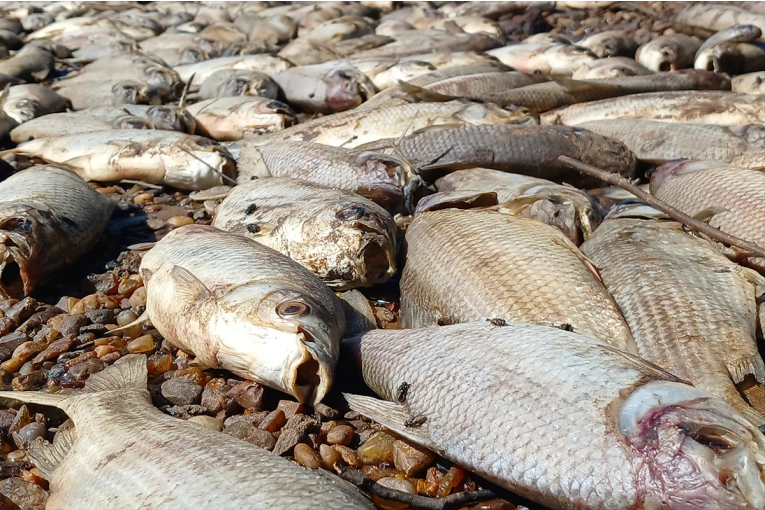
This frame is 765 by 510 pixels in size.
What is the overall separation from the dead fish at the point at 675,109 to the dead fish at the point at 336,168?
2.72 m

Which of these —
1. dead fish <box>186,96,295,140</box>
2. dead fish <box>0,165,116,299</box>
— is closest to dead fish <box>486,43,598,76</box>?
dead fish <box>186,96,295,140</box>

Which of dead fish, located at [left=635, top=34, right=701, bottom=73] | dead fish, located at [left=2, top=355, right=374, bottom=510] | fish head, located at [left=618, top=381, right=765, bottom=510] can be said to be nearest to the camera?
fish head, located at [left=618, top=381, right=765, bottom=510]

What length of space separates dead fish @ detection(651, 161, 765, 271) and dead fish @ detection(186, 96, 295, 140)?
4099 mm

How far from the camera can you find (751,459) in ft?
7.41

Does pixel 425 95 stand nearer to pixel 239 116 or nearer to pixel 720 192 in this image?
pixel 239 116

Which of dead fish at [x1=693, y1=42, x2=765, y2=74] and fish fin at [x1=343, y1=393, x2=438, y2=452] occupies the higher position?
fish fin at [x1=343, y1=393, x2=438, y2=452]

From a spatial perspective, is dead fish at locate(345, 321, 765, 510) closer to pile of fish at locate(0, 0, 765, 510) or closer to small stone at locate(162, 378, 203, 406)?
pile of fish at locate(0, 0, 765, 510)

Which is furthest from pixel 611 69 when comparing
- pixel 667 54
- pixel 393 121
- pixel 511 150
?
pixel 511 150

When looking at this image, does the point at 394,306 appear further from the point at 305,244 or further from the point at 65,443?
the point at 65,443

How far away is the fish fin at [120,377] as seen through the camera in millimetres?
3627

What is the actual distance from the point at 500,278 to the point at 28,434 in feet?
8.39

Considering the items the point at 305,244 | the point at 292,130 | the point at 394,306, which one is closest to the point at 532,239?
the point at 394,306

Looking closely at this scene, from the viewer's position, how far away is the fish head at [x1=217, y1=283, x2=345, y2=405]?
132 inches

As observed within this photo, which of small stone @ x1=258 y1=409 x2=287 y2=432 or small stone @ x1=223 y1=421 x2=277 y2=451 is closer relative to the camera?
small stone @ x1=223 y1=421 x2=277 y2=451
